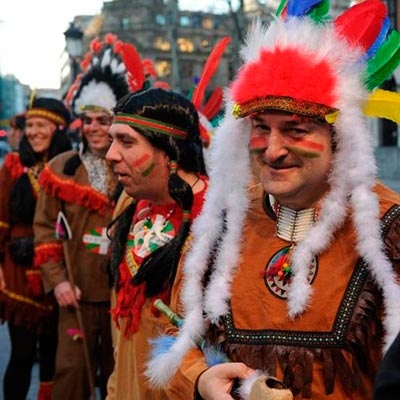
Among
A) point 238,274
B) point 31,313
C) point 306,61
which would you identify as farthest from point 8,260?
point 306,61

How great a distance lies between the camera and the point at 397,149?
21328 mm

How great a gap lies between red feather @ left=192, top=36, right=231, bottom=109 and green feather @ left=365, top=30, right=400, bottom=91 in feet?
3.49

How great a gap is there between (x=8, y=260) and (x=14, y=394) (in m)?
0.82

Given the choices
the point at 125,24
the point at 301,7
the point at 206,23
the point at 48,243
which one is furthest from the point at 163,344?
the point at 206,23

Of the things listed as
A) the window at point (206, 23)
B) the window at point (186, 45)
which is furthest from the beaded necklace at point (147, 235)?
the window at point (206, 23)

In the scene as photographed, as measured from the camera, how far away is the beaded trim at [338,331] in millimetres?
1660

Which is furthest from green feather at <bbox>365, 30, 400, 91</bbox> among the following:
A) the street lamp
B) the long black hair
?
the street lamp

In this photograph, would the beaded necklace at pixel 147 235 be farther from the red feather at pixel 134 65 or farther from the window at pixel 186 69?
the window at pixel 186 69

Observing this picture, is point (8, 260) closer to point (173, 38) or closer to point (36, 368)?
point (36, 368)

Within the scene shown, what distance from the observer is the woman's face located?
4.52 metres

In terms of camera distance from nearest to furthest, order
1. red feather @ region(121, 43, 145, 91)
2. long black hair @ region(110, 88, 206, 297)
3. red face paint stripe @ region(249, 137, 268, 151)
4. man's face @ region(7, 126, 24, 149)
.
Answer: red face paint stripe @ region(249, 137, 268, 151) → long black hair @ region(110, 88, 206, 297) → red feather @ region(121, 43, 145, 91) → man's face @ region(7, 126, 24, 149)

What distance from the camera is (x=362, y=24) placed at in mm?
1825

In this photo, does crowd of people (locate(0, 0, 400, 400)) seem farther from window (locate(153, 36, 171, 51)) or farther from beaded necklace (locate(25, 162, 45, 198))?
window (locate(153, 36, 171, 51))

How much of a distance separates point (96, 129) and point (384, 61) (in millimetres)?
2384
